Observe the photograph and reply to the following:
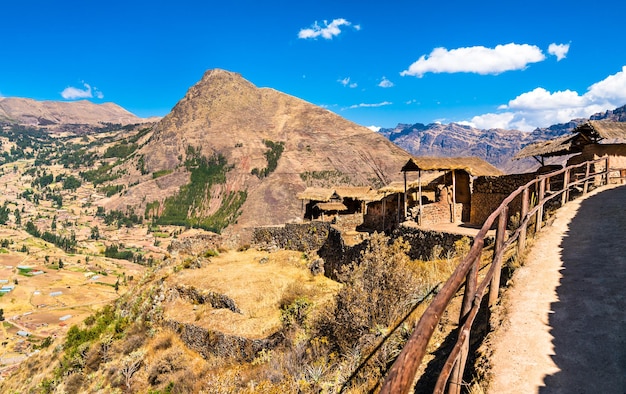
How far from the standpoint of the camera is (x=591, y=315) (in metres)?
5.03

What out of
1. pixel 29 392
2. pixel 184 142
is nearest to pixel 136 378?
pixel 29 392

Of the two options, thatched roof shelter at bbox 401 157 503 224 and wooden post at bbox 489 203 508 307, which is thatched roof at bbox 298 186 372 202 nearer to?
thatched roof shelter at bbox 401 157 503 224

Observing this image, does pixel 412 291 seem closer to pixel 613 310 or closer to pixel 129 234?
pixel 613 310

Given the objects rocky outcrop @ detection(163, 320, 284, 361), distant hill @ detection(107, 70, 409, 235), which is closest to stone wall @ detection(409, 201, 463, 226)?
rocky outcrop @ detection(163, 320, 284, 361)

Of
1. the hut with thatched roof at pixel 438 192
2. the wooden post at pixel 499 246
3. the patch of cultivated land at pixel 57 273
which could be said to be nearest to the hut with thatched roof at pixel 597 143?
the hut with thatched roof at pixel 438 192

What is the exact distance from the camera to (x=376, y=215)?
26656 millimetres

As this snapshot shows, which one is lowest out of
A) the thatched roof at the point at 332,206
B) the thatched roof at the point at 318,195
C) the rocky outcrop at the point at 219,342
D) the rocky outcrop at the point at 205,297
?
the rocky outcrop at the point at 219,342

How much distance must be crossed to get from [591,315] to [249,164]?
17146 centimetres

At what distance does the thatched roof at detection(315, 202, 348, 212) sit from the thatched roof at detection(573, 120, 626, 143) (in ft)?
61.6

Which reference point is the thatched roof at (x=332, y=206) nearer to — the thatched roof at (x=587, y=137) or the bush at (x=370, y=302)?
the thatched roof at (x=587, y=137)

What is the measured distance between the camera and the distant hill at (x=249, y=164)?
14888 cm

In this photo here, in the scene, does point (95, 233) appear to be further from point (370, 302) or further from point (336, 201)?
point (370, 302)

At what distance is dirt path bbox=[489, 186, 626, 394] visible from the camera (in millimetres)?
3900

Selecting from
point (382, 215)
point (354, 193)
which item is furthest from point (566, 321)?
point (354, 193)
